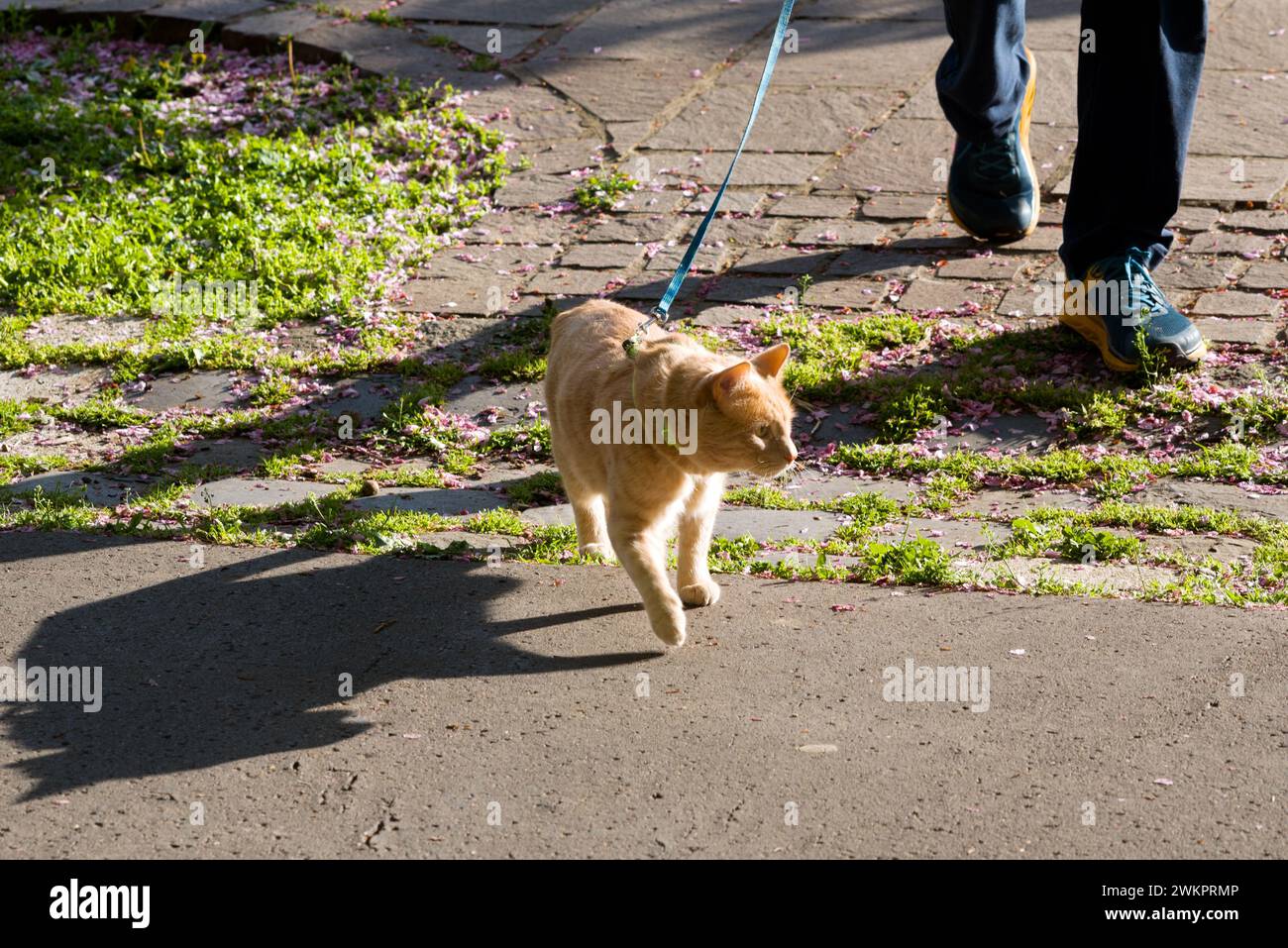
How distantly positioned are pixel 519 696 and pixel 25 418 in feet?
9.63

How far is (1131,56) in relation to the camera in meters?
5.39

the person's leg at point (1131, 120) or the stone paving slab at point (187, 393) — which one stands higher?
the person's leg at point (1131, 120)

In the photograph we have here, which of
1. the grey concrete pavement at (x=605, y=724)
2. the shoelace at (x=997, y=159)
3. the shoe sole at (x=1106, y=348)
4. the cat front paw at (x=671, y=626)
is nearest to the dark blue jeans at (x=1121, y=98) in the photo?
the shoe sole at (x=1106, y=348)

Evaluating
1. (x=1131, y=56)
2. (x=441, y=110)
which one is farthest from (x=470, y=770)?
(x=441, y=110)

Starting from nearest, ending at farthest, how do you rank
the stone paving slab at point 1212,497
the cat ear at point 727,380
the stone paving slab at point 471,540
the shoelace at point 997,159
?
the cat ear at point 727,380, the stone paving slab at point 1212,497, the stone paving slab at point 471,540, the shoelace at point 997,159

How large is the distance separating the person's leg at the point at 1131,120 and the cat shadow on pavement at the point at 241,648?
8.75ft

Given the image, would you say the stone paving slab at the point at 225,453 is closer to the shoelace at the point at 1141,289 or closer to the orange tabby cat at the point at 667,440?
the orange tabby cat at the point at 667,440

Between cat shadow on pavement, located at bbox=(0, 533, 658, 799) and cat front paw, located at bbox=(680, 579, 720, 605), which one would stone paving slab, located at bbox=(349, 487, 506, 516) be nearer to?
cat shadow on pavement, located at bbox=(0, 533, 658, 799)

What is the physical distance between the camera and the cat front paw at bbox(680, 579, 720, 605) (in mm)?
4246

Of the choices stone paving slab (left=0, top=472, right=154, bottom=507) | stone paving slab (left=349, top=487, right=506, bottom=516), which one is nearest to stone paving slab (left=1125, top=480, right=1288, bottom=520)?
stone paving slab (left=349, top=487, right=506, bottom=516)

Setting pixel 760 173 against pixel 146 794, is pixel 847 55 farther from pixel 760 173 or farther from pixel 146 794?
pixel 146 794

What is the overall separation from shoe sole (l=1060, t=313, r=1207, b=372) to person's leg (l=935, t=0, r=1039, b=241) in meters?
0.97

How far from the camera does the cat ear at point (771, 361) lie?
13.2 ft
